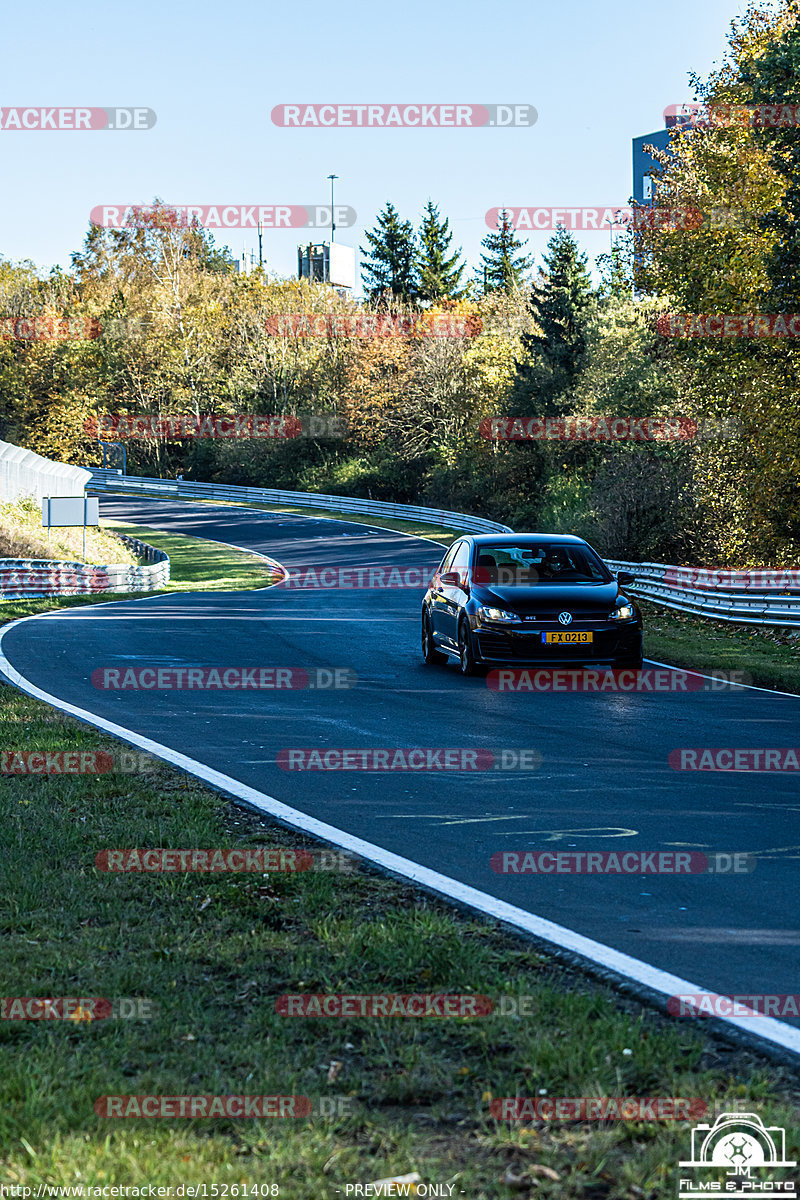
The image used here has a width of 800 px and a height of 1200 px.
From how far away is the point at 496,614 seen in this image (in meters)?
14.7

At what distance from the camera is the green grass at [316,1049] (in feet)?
10.7

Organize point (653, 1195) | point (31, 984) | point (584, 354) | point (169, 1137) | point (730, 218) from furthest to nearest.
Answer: point (584, 354) < point (730, 218) < point (31, 984) < point (169, 1137) < point (653, 1195)

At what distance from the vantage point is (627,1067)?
12.3ft

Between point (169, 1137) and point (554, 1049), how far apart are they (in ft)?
3.95

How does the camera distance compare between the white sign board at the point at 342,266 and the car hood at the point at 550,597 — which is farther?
the white sign board at the point at 342,266

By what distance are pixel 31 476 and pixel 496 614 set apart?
28781mm

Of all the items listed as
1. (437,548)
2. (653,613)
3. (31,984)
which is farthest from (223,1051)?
(437,548)

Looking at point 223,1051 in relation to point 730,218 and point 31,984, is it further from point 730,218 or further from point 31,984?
point 730,218

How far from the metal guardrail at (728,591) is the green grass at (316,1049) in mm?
15502
